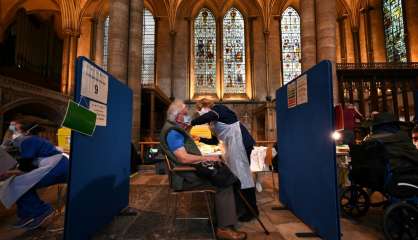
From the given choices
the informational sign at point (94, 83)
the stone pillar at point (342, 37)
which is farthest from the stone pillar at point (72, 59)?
the stone pillar at point (342, 37)

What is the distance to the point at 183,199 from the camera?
384cm

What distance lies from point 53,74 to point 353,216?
16757 millimetres

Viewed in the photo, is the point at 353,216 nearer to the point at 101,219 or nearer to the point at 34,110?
the point at 101,219

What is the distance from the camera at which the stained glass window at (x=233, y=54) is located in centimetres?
1603

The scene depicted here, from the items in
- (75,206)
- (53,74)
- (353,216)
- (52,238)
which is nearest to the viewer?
(75,206)

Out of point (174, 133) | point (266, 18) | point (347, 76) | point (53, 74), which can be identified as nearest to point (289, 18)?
point (266, 18)

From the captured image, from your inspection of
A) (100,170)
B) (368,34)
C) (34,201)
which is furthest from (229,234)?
(368,34)

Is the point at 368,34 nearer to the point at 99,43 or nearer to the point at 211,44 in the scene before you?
the point at 211,44

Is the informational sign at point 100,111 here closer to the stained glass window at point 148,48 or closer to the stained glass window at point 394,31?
the stained glass window at point 148,48

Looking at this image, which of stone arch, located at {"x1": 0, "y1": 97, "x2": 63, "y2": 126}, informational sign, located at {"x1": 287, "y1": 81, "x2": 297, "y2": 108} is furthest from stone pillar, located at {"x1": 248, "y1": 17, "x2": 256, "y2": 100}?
informational sign, located at {"x1": 287, "y1": 81, "x2": 297, "y2": 108}

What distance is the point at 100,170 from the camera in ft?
8.13

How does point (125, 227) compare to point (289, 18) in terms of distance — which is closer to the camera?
point (125, 227)

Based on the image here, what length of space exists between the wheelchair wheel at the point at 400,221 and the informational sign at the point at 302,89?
4.04 ft

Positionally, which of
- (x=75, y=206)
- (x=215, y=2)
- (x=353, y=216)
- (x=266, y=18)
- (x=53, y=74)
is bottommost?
(x=353, y=216)
